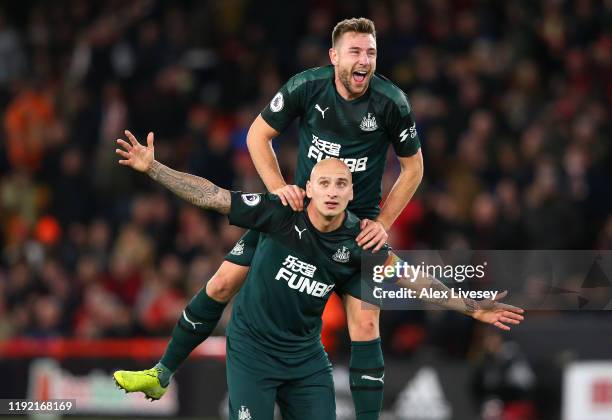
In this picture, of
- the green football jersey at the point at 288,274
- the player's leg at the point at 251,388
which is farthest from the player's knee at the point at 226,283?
the player's leg at the point at 251,388

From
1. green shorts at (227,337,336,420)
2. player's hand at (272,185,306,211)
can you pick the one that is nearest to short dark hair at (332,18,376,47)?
player's hand at (272,185,306,211)

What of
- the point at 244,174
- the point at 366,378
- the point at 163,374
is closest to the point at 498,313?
the point at 366,378

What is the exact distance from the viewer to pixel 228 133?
1683 centimetres

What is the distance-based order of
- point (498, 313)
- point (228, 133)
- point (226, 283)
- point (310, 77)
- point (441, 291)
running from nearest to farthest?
point (498, 313)
point (441, 291)
point (310, 77)
point (226, 283)
point (228, 133)

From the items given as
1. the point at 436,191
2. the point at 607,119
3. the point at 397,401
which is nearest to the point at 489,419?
the point at 397,401

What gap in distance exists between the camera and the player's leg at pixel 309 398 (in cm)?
820

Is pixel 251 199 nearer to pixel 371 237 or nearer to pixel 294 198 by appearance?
pixel 294 198

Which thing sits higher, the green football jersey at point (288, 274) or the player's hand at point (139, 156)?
the player's hand at point (139, 156)

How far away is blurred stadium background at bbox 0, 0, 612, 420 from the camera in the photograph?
1395cm

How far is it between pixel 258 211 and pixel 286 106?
821mm

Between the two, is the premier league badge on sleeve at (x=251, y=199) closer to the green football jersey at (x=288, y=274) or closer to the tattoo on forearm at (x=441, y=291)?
the green football jersey at (x=288, y=274)

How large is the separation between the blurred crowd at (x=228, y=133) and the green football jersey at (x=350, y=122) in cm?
601

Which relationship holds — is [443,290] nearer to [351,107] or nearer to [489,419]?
[351,107]

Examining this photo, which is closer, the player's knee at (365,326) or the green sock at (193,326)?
the player's knee at (365,326)
